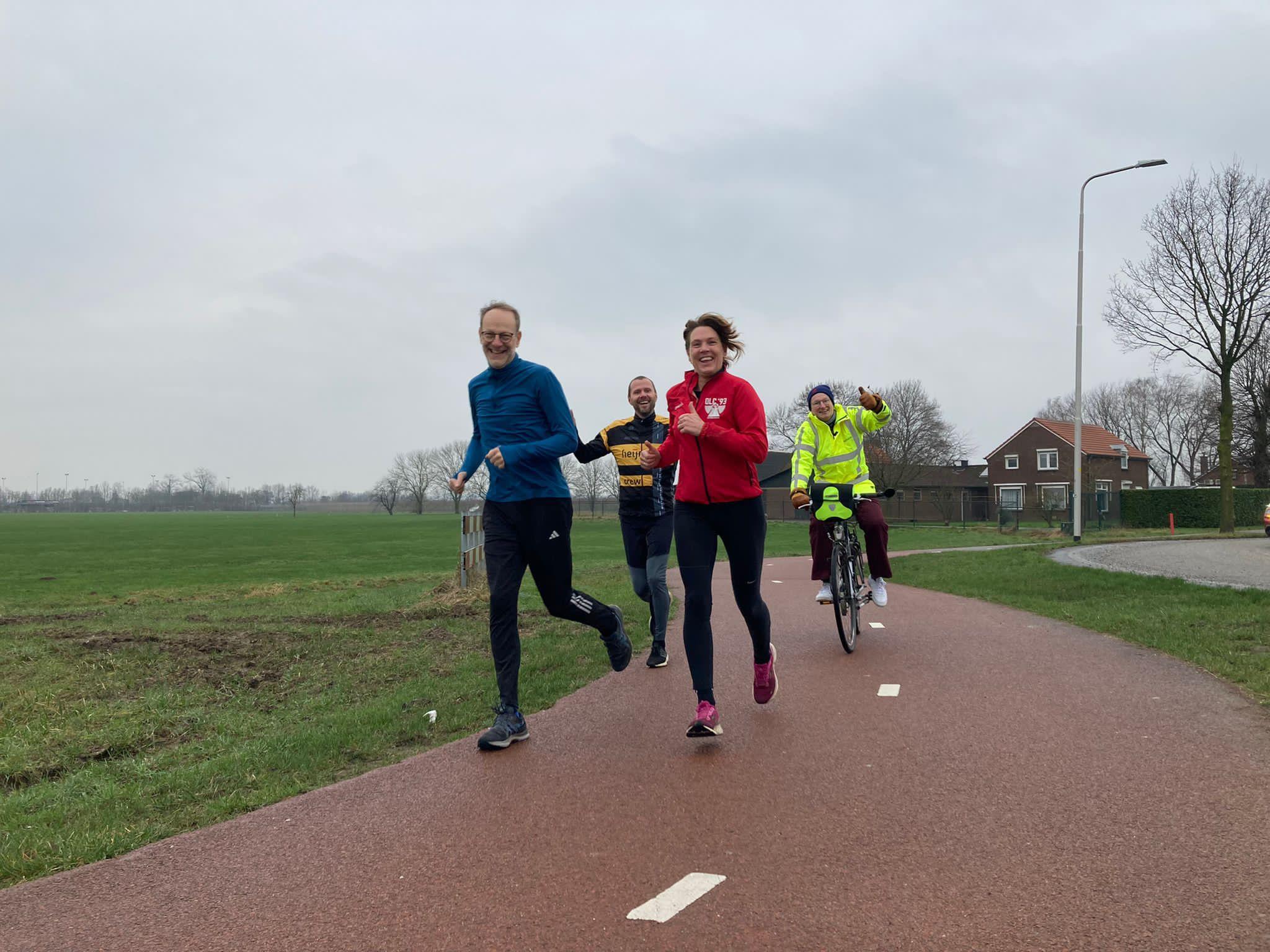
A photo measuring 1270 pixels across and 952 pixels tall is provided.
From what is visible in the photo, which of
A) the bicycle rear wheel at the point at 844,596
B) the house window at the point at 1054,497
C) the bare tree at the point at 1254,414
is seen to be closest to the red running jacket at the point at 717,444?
the bicycle rear wheel at the point at 844,596

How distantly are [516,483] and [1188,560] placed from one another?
50.6ft

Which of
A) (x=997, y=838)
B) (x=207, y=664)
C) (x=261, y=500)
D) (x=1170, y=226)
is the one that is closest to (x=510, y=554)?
(x=997, y=838)

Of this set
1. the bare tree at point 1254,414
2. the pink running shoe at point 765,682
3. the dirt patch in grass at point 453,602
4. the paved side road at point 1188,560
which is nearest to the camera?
the pink running shoe at point 765,682

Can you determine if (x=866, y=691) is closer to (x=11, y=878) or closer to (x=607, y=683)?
(x=607, y=683)

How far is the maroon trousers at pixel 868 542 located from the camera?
7402 millimetres

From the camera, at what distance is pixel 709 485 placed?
4.53m

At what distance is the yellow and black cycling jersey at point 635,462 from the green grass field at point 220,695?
119 cm

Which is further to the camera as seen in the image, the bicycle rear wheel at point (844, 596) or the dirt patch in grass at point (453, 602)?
the dirt patch in grass at point (453, 602)

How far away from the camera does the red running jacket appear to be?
14.6ft

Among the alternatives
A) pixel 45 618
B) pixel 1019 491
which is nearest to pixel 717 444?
pixel 45 618

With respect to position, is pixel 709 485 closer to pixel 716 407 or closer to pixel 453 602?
pixel 716 407

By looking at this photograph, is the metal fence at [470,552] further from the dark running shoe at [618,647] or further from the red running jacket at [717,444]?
the red running jacket at [717,444]

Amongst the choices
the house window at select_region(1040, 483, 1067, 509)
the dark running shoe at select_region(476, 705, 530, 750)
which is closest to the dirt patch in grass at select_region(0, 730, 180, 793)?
the dark running shoe at select_region(476, 705, 530, 750)

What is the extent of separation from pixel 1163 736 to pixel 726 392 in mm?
2660
